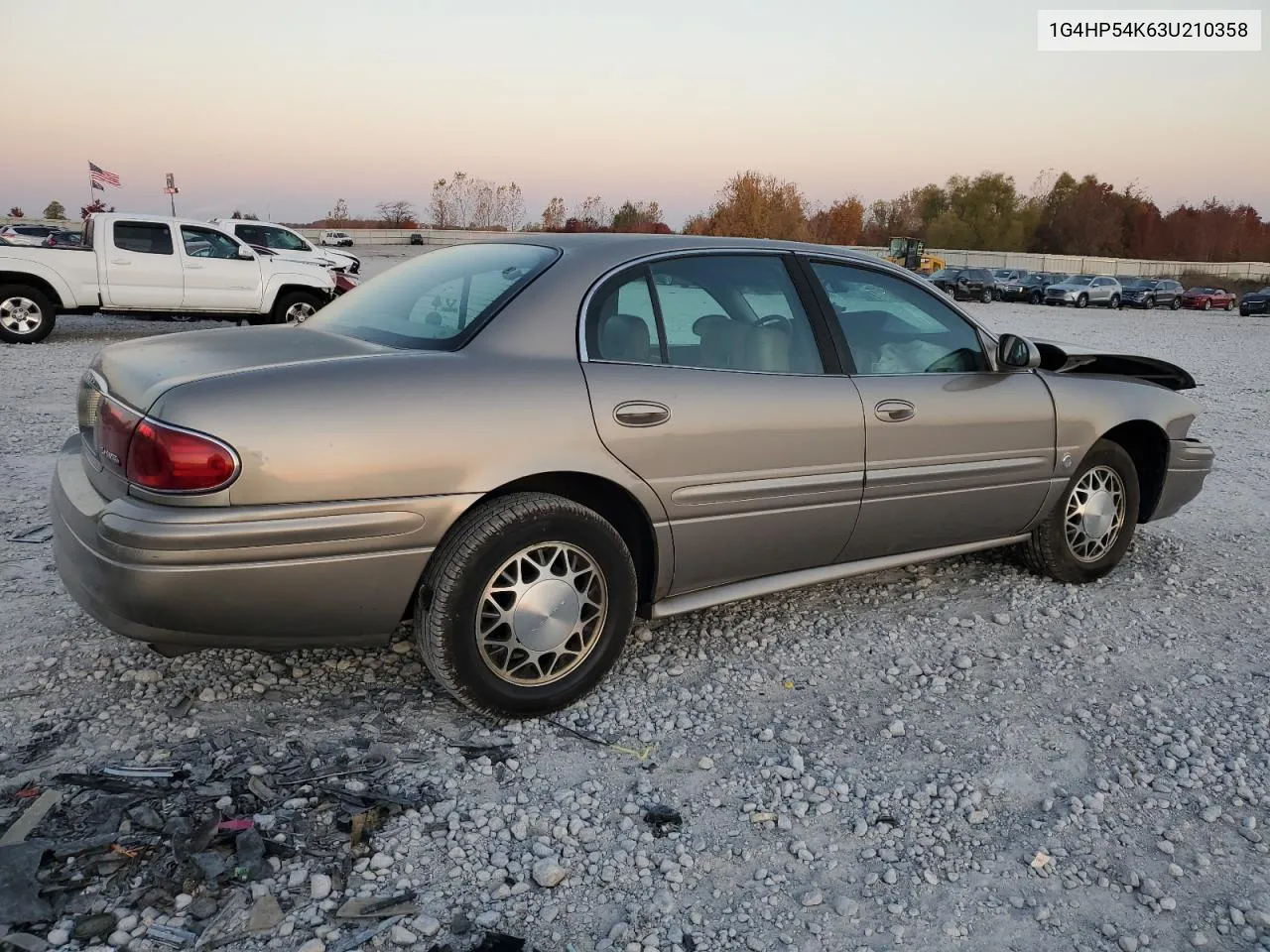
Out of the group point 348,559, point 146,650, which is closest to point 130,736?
point 146,650

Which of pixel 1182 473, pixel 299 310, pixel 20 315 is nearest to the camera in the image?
pixel 1182 473

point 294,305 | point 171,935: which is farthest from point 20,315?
point 171,935

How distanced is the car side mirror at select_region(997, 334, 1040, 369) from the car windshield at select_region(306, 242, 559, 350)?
2.03 metres

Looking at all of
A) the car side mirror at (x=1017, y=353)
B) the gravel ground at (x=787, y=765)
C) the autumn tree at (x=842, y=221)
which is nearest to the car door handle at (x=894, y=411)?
the car side mirror at (x=1017, y=353)

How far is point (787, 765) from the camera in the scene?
3.02 metres

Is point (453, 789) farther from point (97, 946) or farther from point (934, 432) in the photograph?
point (934, 432)

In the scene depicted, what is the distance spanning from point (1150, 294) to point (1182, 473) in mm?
42160

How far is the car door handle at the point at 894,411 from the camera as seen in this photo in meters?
3.79

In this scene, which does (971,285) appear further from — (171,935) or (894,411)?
(171,935)

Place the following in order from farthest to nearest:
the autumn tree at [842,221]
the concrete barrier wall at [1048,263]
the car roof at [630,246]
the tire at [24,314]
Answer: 1. the autumn tree at [842,221]
2. the concrete barrier wall at [1048,263]
3. the tire at [24,314]
4. the car roof at [630,246]

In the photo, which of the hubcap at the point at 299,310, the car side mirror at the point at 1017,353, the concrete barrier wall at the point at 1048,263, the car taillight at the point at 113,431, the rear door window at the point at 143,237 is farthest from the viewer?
the concrete barrier wall at the point at 1048,263

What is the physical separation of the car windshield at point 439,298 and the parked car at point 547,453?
0.02m

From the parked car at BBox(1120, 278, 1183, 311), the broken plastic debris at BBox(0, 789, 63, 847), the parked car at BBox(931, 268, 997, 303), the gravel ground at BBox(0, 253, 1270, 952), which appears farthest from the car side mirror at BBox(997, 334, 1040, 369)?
the parked car at BBox(1120, 278, 1183, 311)

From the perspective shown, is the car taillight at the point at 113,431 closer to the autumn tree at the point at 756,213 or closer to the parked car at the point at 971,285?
the parked car at the point at 971,285
